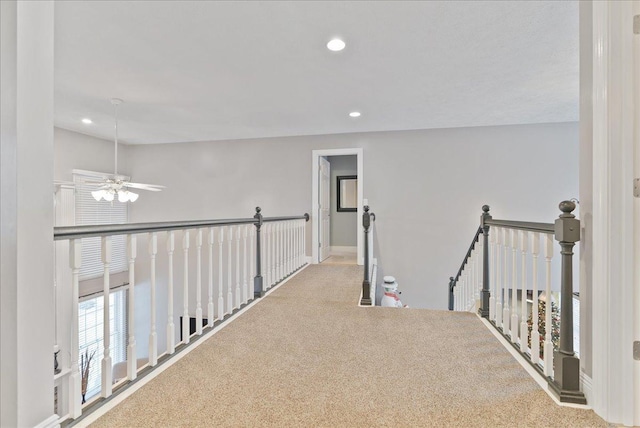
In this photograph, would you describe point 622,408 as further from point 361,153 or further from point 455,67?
point 361,153

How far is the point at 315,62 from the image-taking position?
9.69 ft

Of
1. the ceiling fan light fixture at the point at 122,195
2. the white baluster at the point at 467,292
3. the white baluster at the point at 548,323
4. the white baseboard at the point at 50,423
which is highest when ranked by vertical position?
the ceiling fan light fixture at the point at 122,195

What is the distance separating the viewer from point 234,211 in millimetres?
6000

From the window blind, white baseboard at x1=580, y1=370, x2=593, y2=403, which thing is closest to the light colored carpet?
white baseboard at x1=580, y1=370, x2=593, y2=403

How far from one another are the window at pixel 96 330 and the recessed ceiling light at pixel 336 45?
5581 millimetres

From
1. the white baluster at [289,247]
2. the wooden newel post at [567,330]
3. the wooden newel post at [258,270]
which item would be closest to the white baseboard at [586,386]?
the wooden newel post at [567,330]

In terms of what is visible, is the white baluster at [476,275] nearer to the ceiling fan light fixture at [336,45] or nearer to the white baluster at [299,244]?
the ceiling fan light fixture at [336,45]

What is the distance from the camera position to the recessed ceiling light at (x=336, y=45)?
8.44 feet

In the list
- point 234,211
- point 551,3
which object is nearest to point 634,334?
point 551,3

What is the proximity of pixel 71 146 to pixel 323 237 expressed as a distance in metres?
4.68

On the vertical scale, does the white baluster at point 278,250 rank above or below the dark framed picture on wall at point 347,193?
below

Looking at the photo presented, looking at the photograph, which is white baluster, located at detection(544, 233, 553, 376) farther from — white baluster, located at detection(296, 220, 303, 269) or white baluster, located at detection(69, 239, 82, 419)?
white baluster, located at detection(296, 220, 303, 269)

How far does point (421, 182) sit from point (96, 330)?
6615 millimetres

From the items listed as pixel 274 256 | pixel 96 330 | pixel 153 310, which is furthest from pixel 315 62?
pixel 96 330
